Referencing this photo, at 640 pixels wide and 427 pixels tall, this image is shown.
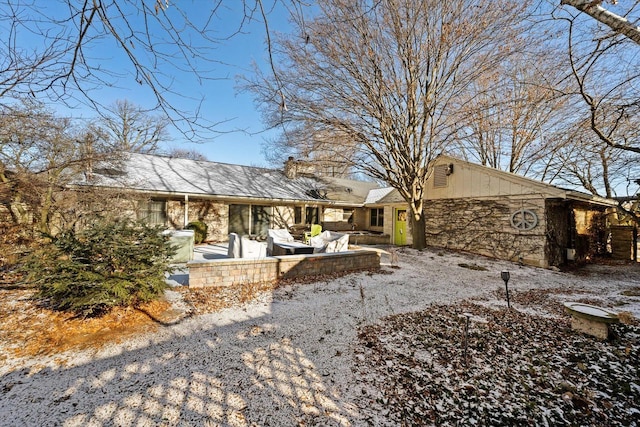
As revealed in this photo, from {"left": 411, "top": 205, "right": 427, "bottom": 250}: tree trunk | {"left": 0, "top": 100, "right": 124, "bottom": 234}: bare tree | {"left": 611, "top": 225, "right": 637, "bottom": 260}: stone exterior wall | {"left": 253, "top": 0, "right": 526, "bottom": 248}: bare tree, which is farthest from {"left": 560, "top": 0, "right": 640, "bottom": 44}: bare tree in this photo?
{"left": 611, "top": 225, "right": 637, "bottom": 260}: stone exterior wall

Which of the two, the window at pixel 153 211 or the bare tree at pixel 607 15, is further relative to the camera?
the window at pixel 153 211

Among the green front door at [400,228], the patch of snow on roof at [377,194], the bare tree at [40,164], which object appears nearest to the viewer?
the bare tree at [40,164]

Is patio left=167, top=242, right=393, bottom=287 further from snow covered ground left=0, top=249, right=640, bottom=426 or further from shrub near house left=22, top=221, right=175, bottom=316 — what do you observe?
snow covered ground left=0, top=249, right=640, bottom=426

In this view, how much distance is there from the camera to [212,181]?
42.5 feet

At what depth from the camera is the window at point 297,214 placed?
15273 mm

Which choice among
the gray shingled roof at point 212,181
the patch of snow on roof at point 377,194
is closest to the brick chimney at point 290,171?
the gray shingled roof at point 212,181

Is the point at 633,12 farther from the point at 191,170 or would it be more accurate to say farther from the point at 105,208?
the point at 191,170

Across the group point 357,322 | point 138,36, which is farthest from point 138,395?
point 138,36

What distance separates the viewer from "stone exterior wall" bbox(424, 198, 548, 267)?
865 cm

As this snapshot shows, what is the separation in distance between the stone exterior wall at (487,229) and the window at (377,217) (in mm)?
4809

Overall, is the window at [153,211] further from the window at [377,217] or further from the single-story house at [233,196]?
the window at [377,217]

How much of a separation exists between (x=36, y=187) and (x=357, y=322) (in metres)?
8.27

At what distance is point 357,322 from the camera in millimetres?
3934

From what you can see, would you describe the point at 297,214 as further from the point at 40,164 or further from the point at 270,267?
the point at 40,164
